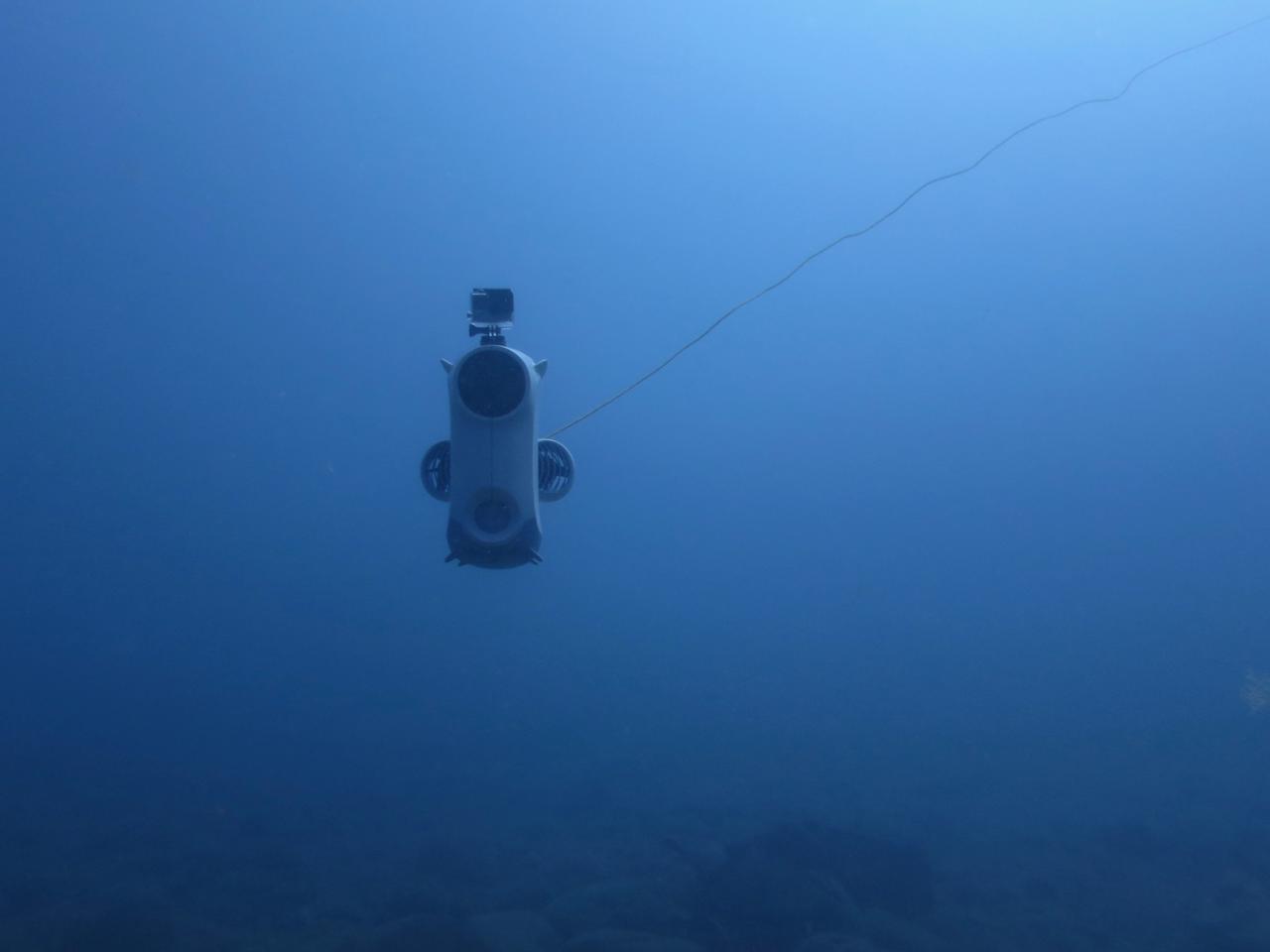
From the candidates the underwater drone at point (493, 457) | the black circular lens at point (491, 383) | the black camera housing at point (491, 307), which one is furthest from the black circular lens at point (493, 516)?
the black camera housing at point (491, 307)

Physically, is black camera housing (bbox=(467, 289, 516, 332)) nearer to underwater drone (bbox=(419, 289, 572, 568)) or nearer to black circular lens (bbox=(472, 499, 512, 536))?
underwater drone (bbox=(419, 289, 572, 568))

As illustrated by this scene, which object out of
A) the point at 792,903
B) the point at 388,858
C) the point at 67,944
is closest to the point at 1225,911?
the point at 792,903

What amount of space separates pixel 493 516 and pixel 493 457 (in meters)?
0.16

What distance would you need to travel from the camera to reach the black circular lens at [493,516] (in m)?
2.14

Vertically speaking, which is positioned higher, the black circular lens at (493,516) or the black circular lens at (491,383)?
the black circular lens at (491,383)

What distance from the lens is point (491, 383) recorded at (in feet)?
6.92

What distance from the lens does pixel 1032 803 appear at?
5.43 meters

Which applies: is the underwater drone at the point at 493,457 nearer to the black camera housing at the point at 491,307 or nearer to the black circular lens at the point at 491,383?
the black circular lens at the point at 491,383

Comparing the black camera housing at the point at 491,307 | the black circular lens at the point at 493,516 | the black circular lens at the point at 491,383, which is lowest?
the black circular lens at the point at 493,516

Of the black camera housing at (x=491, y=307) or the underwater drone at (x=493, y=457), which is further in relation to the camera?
the black camera housing at (x=491, y=307)

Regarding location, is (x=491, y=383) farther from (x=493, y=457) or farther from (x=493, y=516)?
(x=493, y=516)

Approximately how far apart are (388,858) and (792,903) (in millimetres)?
2252

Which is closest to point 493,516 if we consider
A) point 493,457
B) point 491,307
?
point 493,457

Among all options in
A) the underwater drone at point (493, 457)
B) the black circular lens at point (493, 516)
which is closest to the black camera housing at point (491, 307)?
the underwater drone at point (493, 457)
